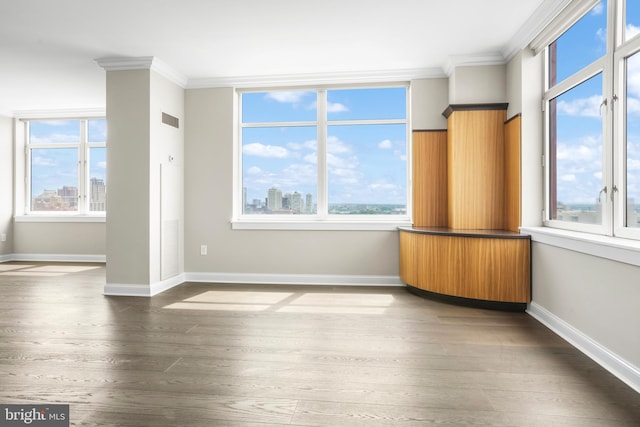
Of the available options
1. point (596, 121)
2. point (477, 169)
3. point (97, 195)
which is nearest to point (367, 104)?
point (477, 169)

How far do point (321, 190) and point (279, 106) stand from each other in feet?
4.10

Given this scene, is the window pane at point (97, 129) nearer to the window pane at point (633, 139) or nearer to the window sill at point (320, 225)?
the window sill at point (320, 225)

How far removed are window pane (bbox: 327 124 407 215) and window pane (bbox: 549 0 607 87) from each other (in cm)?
180

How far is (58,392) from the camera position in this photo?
2000mm

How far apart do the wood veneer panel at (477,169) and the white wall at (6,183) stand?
288 inches

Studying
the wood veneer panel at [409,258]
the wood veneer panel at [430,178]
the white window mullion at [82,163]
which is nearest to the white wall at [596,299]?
the wood veneer panel at [409,258]

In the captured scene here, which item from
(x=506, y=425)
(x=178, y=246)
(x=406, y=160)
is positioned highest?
(x=406, y=160)

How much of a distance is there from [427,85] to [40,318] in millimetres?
4653

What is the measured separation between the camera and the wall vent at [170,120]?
14.9 ft

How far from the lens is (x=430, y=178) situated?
182 inches

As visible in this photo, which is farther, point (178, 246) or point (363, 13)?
point (178, 246)

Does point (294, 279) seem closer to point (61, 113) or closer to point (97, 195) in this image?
point (97, 195)

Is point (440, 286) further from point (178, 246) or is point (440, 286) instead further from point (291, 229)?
point (178, 246)

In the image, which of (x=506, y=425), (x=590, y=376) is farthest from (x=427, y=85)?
(x=506, y=425)
